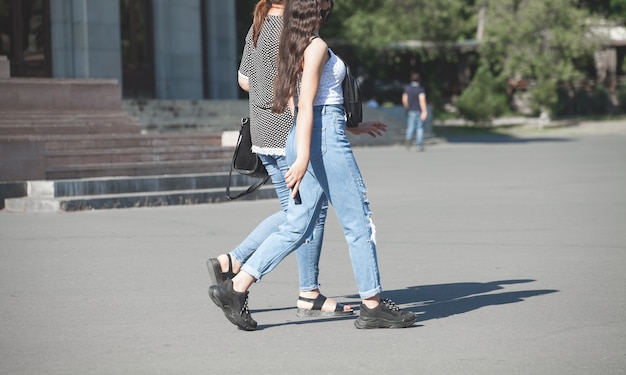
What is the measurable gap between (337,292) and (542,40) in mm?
36151

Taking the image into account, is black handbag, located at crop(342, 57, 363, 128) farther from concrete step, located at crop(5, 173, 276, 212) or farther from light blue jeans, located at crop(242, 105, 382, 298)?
concrete step, located at crop(5, 173, 276, 212)

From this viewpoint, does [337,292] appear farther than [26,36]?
No

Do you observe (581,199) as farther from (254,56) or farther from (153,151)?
(254,56)

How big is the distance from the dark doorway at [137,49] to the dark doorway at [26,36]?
279 centimetres

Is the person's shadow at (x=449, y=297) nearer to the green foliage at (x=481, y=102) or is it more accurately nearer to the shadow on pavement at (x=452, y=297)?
the shadow on pavement at (x=452, y=297)

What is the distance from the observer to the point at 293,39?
19.0 feet

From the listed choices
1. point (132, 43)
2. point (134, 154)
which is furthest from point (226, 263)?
point (132, 43)

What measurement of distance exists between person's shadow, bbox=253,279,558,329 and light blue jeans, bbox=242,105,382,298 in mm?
526

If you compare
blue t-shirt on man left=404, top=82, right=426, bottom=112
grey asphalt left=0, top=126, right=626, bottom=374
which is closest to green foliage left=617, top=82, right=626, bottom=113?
blue t-shirt on man left=404, top=82, right=426, bottom=112

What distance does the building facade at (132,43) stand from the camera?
2898 cm

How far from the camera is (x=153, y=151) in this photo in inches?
622

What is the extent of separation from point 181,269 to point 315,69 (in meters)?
3.18

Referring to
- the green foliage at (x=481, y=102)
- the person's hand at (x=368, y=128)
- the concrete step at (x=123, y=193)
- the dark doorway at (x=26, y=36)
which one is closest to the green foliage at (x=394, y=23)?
the green foliage at (x=481, y=102)

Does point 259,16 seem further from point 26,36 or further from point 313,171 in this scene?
point 26,36
